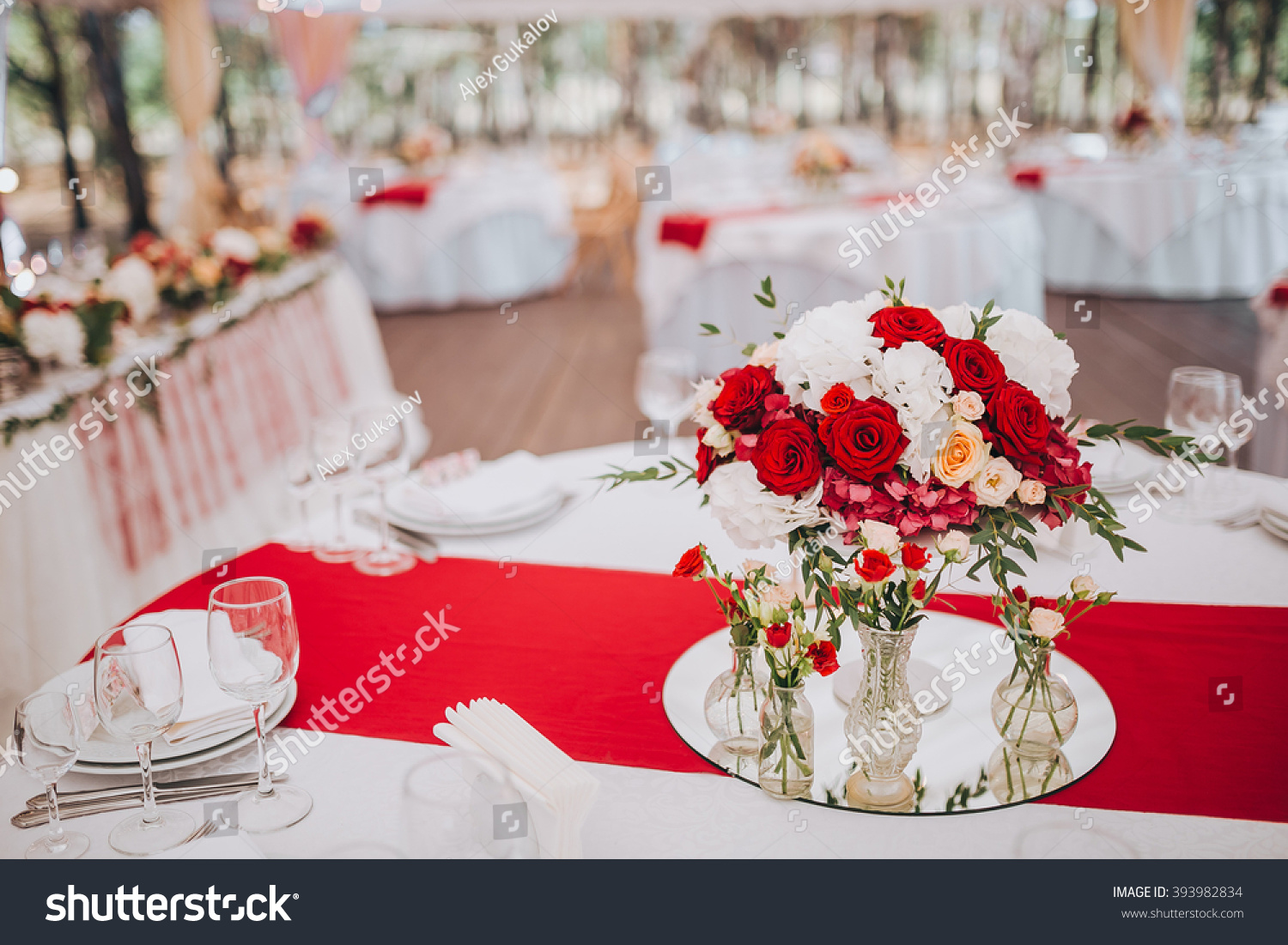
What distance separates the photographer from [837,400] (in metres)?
0.95

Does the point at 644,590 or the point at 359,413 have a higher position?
the point at 359,413

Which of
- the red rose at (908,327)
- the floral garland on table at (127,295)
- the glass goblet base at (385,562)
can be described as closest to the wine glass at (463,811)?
the red rose at (908,327)

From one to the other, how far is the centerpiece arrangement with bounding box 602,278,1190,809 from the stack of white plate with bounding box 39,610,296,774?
597 mm

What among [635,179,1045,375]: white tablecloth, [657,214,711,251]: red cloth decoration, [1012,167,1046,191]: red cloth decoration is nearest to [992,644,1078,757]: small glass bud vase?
[635,179,1045,375]: white tablecloth

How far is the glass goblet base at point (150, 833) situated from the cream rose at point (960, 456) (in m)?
0.82

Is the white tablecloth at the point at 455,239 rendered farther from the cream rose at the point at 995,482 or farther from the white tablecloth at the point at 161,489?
the cream rose at the point at 995,482

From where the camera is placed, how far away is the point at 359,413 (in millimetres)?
1564

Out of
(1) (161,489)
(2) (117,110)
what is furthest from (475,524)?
(2) (117,110)

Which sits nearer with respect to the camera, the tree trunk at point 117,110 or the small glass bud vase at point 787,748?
the small glass bud vase at point 787,748

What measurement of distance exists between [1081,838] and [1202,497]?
932 millimetres

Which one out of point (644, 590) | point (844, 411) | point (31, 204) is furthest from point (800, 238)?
point (31, 204)

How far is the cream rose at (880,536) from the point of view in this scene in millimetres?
903

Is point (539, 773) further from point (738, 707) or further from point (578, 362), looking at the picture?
point (578, 362)
